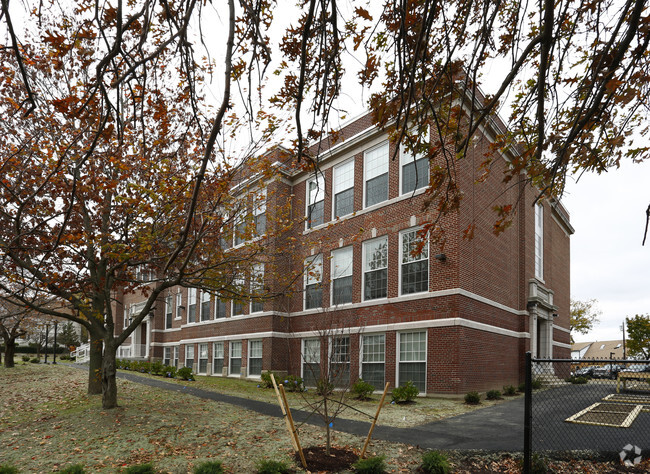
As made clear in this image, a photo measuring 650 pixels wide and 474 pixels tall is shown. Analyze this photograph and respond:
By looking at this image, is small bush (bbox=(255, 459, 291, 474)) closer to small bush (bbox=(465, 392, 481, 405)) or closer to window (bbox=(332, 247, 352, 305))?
small bush (bbox=(465, 392, 481, 405))

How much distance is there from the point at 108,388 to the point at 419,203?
1151 centimetres

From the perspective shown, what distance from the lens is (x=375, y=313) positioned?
19.2 m

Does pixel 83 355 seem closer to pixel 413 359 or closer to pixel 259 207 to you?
pixel 413 359

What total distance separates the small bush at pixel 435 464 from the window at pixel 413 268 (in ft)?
Answer: 34.6

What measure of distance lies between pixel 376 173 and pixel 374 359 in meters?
7.28

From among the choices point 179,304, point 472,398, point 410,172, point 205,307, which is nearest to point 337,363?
point 472,398

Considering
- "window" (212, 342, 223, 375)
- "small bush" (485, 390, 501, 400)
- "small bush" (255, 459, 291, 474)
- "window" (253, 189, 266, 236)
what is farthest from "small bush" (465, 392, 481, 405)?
"window" (212, 342, 223, 375)


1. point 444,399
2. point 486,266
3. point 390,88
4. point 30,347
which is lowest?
point 30,347

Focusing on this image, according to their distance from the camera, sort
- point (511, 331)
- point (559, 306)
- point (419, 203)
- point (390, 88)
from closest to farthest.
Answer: point (390, 88), point (419, 203), point (511, 331), point (559, 306)

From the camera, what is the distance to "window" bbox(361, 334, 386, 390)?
18.7 metres

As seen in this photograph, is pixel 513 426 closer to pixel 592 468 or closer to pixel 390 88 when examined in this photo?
pixel 592 468

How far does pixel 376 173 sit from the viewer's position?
20.4 metres

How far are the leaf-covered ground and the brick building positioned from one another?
3498 mm

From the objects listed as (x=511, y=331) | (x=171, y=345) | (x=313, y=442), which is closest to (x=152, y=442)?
(x=313, y=442)
